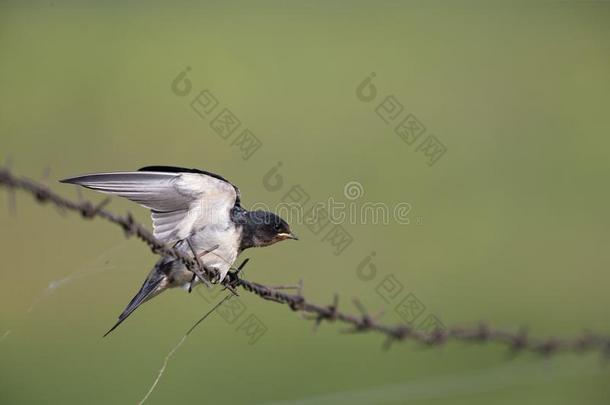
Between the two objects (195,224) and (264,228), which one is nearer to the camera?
(195,224)

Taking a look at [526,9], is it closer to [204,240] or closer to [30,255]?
[30,255]

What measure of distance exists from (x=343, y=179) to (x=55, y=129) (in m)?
6.84

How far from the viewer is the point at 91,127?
19.4 m

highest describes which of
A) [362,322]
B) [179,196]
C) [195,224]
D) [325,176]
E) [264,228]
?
[179,196]

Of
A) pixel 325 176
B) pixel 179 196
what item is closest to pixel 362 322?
pixel 179 196

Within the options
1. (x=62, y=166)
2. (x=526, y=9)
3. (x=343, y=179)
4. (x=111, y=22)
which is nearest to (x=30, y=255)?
(x=62, y=166)

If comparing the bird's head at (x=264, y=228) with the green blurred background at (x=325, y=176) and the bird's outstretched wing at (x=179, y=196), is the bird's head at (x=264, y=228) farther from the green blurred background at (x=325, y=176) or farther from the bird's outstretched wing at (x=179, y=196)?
the green blurred background at (x=325, y=176)

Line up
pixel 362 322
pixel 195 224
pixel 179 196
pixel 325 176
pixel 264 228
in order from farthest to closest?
1. pixel 325 176
2. pixel 264 228
3. pixel 195 224
4. pixel 179 196
5. pixel 362 322

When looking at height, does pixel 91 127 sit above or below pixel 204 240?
above

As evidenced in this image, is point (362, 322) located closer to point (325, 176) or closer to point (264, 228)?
point (264, 228)

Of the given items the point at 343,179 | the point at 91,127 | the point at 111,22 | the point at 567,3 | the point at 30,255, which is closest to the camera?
the point at 30,255

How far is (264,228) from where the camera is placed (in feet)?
18.5

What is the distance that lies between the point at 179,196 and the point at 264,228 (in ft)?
2.20

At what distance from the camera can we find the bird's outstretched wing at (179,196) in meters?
4.88
